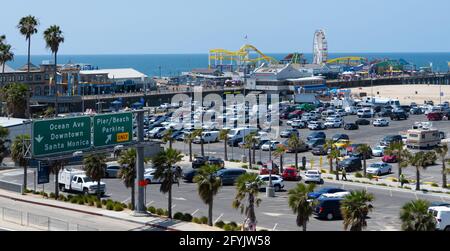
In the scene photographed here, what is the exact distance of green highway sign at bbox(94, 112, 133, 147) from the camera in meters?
32.3

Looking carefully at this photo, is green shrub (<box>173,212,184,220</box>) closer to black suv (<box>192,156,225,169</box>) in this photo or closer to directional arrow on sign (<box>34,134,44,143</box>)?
directional arrow on sign (<box>34,134,44,143</box>)

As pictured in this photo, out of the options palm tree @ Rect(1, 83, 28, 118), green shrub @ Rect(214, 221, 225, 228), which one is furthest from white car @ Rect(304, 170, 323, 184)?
palm tree @ Rect(1, 83, 28, 118)

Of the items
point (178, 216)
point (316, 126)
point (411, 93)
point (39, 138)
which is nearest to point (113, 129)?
point (39, 138)

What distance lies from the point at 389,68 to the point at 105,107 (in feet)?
340

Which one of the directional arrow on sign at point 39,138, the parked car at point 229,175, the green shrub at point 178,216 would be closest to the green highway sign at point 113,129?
the directional arrow on sign at point 39,138

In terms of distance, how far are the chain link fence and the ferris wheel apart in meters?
166

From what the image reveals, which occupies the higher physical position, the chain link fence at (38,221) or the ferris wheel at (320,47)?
the ferris wheel at (320,47)

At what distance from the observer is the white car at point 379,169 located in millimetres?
49700

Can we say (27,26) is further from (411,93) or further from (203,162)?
(411,93)

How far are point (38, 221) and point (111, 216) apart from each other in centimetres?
347

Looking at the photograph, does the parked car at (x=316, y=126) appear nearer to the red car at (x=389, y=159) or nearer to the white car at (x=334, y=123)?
the white car at (x=334, y=123)

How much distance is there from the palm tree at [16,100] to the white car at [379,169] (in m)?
36.7

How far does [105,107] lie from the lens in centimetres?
10394

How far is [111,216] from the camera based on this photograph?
107 feet
